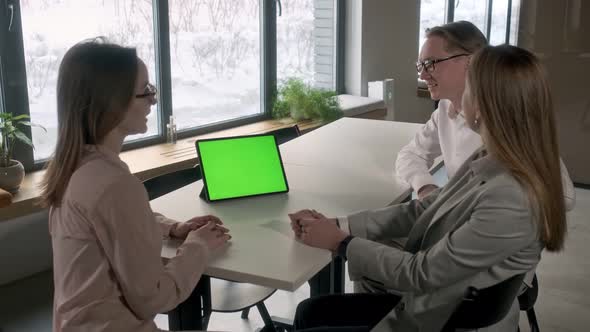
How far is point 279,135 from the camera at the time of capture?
341 centimetres

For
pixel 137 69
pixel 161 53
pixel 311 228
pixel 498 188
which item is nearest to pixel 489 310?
pixel 498 188

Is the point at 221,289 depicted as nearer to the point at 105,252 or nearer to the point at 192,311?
the point at 192,311

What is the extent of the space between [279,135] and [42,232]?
3.96ft

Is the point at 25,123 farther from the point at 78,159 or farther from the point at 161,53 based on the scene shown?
the point at 78,159

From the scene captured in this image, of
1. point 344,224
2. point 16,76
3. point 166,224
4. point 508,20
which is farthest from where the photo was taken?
point 508,20

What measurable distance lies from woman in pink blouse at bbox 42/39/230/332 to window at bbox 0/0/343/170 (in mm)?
1173

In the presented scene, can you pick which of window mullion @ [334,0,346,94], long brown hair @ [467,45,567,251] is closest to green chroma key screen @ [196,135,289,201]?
long brown hair @ [467,45,567,251]

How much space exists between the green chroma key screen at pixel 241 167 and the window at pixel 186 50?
70 cm

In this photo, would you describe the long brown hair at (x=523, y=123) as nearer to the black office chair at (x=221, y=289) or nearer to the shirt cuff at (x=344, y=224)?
the shirt cuff at (x=344, y=224)

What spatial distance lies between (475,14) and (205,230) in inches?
229

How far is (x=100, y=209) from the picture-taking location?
136cm

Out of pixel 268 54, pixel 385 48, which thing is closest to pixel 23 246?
pixel 268 54

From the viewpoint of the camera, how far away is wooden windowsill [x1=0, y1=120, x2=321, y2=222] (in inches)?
111

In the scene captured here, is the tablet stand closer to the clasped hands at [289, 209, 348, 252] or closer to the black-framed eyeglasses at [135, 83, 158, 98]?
the clasped hands at [289, 209, 348, 252]
